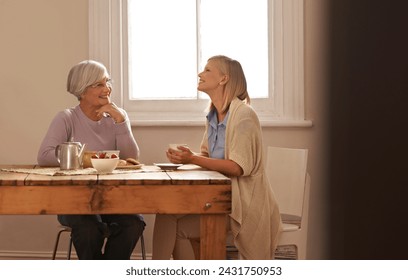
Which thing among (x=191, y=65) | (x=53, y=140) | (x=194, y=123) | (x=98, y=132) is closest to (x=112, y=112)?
(x=98, y=132)

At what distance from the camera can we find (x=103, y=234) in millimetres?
2250

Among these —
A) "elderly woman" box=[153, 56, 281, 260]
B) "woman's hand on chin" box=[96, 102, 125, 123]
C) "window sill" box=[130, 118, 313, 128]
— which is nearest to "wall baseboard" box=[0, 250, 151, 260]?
"window sill" box=[130, 118, 313, 128]

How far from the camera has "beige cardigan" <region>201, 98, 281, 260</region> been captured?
1991 millimetres

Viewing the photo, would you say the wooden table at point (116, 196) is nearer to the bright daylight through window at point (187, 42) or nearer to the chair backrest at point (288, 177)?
the chair backrest at point (288, 177)

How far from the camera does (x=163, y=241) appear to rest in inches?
82.0

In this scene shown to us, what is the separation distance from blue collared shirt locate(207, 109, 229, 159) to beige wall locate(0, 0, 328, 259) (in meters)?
0.76

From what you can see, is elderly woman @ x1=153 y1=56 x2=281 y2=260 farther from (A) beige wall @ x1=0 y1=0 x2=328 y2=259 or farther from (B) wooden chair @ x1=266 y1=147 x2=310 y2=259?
(A) beige wall @ x1=0 y1=0 x2=328 y2=259

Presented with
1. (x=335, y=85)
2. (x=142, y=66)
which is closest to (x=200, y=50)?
(x=142, y=66)

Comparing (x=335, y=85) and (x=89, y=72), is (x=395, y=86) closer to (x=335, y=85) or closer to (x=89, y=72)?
(x=335, y=85)

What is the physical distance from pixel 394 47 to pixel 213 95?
6.27 feet

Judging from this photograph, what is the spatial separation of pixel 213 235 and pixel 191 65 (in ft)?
5.20

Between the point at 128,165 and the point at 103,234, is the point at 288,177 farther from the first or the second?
the point at 103,234

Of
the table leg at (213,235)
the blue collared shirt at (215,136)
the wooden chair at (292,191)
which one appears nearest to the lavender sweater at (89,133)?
the blue collared shirt at (215,136)

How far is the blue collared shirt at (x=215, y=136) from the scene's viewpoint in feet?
7.38
